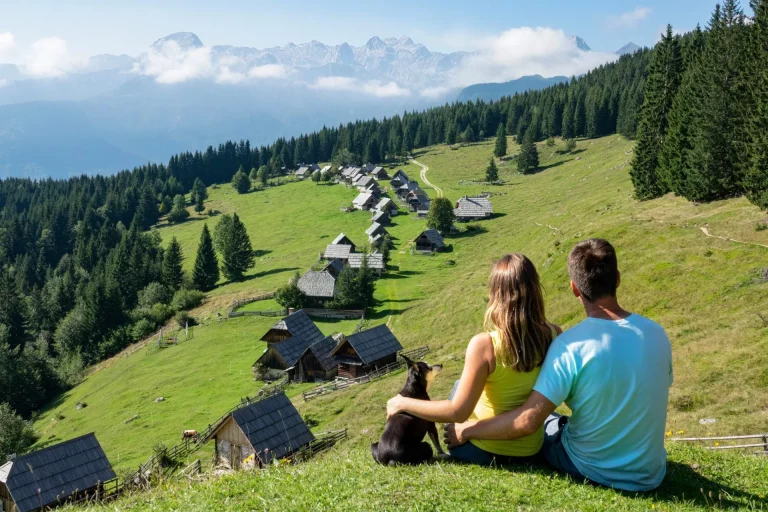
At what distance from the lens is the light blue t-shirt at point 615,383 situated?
6.00 m

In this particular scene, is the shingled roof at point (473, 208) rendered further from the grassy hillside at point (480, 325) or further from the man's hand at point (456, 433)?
the man's hand at point (456, 433)

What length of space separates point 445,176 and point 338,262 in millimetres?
66396

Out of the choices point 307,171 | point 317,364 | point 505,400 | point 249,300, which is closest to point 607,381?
point 505,400

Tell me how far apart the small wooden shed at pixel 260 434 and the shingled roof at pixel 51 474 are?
5839mm

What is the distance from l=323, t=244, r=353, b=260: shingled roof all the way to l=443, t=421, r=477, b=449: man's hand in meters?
70.5

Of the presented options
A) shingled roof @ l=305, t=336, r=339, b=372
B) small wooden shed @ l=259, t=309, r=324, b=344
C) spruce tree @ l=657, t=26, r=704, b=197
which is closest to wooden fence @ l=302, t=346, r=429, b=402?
shingled roof @ l=305, t=336, r=339, b=372

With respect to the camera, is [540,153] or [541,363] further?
[540,153]

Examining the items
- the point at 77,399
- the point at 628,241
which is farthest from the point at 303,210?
the point at 628,241

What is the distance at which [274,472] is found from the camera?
28.8 feet

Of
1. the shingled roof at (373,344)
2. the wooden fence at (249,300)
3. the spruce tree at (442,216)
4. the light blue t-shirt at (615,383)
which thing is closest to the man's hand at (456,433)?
the light blue t-shirt at (615,383)

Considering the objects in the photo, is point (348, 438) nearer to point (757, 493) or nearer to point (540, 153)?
point (757, 493)

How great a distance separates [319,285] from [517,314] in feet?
194

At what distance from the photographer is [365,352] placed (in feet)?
140

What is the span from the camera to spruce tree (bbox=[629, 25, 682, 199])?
55.4 metres
